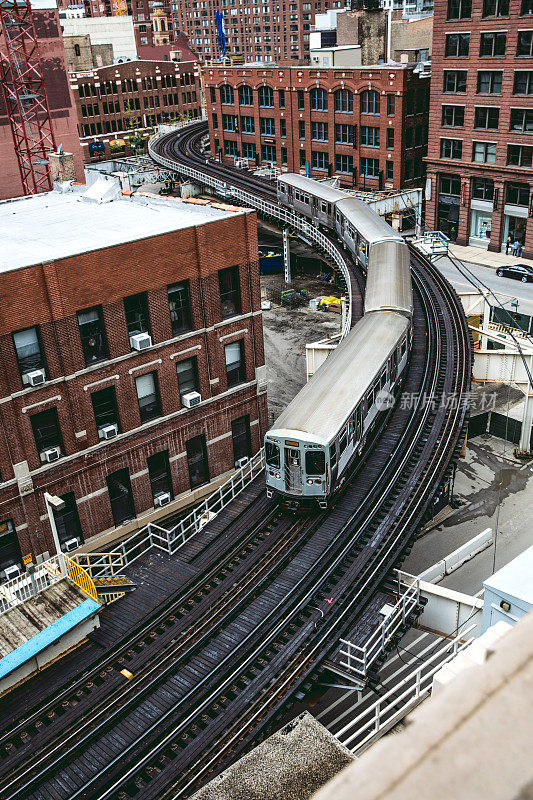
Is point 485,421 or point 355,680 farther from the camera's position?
point 485,421

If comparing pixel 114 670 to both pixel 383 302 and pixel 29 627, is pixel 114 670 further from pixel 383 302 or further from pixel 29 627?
pixel 383 302

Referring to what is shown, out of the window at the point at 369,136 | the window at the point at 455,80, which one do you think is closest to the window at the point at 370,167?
the window at the point at 369,136

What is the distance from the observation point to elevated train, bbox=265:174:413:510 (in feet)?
82.8

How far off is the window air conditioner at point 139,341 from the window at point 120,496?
17.0 ft

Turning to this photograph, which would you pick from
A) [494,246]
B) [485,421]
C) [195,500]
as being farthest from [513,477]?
[494,246]

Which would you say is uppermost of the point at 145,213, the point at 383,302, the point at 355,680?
the point at 145,213

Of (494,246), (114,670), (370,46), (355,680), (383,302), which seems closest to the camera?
(355,680)

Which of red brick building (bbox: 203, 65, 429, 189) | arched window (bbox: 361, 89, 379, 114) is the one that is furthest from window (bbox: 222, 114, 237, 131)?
arched window (bbox: 361, 89, 379, 114)

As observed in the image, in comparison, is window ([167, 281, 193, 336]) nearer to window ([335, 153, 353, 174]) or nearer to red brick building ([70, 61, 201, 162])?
window ([335, 153, 353, 174])

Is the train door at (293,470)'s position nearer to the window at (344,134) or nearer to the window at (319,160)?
the window at (344,134)

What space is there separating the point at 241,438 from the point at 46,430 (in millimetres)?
10243

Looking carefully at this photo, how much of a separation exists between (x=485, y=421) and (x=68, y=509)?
2385cm

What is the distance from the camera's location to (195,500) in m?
31.8

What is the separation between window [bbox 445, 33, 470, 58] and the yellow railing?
5638 cm
